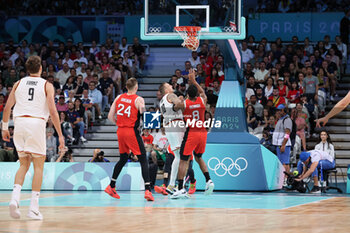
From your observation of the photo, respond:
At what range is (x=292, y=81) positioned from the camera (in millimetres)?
19562

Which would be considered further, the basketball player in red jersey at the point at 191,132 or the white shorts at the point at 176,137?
the white shorts at the point at 176,137

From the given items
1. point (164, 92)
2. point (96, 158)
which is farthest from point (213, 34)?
point (96, 158)

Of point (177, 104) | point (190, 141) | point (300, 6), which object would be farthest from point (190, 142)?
point (300, 6)

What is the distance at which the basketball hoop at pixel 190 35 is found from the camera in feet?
44.3

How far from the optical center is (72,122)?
61.8ft

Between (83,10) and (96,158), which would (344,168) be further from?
(83,10)

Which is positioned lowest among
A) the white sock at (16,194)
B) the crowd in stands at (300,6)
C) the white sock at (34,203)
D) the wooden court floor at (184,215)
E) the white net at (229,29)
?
the wooden court floor at (184,215)

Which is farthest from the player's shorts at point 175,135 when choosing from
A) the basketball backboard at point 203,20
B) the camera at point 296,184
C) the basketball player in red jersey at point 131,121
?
the camera at point 296,184

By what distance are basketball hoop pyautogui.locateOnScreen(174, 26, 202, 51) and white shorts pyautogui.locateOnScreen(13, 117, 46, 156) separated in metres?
6.40

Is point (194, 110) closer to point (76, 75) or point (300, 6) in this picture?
point (76, 75)

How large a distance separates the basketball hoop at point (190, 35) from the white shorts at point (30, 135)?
640 cm

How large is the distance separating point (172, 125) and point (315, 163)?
13.3 ft

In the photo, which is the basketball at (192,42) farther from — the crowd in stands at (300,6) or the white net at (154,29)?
the crowd in stands at (300,6)

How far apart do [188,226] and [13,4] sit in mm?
22471
